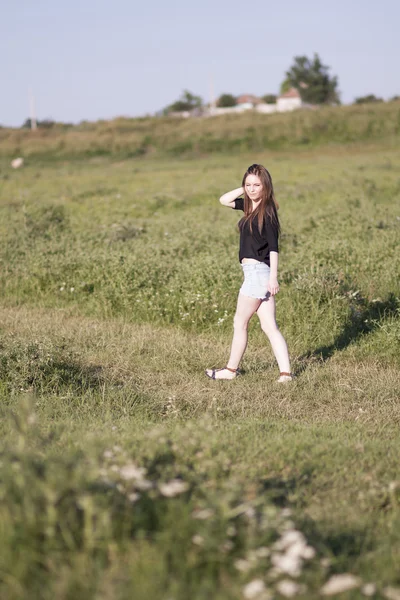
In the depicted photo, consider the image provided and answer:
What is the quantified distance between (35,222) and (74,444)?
30.4ft

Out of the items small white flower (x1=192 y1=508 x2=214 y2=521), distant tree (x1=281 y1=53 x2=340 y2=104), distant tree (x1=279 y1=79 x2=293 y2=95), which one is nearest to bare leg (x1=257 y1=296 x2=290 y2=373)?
small white flower (x1=192 y1=508 x2=214 y2=521)

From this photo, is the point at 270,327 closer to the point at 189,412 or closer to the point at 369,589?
the point at 189,412

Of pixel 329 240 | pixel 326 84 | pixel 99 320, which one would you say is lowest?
pixel 99 320

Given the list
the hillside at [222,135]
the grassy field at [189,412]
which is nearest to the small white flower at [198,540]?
the grassy field at [189,412]

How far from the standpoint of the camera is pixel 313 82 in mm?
77562

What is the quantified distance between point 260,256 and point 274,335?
71 centimetres

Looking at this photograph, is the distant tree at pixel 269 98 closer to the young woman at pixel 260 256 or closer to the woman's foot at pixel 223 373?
the young woman at pixel 260 256

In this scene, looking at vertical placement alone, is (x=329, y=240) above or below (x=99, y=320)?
above

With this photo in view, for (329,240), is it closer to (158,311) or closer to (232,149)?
(158,311)

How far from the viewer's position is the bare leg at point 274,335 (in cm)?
603

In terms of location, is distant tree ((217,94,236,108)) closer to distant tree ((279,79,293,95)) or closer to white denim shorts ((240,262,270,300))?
distant tree ((279,79,293,95))

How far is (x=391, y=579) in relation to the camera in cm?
265

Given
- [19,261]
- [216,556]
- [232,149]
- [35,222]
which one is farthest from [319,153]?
[216,556]

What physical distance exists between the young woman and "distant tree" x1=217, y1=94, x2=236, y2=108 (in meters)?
83.9
